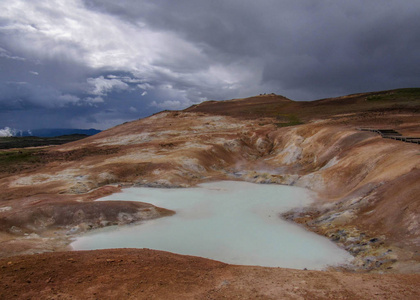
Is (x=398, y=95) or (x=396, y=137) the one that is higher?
(x=398, y=95)

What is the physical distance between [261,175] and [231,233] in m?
17.6

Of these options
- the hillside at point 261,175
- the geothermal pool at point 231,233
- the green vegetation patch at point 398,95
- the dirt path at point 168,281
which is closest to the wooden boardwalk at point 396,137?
the hillside at point 261,175

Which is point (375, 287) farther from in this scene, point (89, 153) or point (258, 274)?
point (89, 153)

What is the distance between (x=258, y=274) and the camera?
38.1ft

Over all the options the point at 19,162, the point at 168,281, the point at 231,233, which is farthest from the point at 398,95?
the point at 19,162

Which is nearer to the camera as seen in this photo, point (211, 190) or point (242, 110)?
point (211, 190)

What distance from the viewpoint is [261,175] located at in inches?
1427

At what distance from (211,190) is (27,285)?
Answer: 23504 millimetres

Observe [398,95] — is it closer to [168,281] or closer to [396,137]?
[396,137]

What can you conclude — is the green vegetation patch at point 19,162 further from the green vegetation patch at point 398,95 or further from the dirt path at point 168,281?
the green vegetation patch at point 398,95

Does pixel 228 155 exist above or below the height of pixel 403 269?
above

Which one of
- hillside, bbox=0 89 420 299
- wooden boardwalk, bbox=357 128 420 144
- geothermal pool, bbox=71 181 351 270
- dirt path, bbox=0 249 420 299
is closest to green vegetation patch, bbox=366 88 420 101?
hillside, bbox=0 89 420 299

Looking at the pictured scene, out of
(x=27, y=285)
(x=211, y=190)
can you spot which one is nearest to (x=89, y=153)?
(x=211, y=190)

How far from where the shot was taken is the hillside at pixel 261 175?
1631 centimetres
